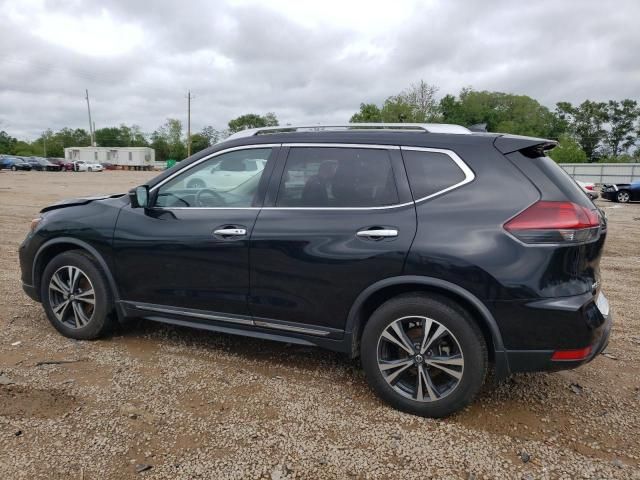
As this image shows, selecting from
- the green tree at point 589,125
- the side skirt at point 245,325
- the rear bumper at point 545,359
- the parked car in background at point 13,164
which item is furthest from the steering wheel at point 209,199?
the green tree at point 589,125

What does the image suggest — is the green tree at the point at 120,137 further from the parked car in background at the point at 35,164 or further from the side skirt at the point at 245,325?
the side skirt at the point at 245,325

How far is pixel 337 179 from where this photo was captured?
3.32 meters

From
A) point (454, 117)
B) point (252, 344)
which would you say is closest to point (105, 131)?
point (454, 117)

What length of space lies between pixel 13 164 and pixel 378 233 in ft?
187

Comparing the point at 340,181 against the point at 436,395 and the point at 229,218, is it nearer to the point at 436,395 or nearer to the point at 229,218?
the point at 229,218

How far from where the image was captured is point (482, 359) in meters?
2.88

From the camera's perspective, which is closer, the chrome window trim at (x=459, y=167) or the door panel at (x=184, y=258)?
the chrome window trim at (x=459, y=167)

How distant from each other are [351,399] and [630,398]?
74.4 inches

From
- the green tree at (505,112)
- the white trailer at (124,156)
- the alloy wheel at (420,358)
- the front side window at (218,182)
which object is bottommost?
the alloy wheel at (420,358)

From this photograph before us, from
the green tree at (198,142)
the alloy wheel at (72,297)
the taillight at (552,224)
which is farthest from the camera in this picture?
the green tree at (198,142)

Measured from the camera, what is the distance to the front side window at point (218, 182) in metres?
3.64

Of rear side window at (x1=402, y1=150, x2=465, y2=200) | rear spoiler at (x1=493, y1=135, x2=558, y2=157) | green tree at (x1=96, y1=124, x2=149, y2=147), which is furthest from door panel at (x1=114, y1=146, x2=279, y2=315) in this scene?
green tree at (x1=96, y1=124, x2=149, y2=147)

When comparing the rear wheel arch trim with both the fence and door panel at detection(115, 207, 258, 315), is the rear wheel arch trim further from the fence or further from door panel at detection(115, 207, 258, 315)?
the fence

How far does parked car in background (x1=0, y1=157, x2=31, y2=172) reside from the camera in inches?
1957
